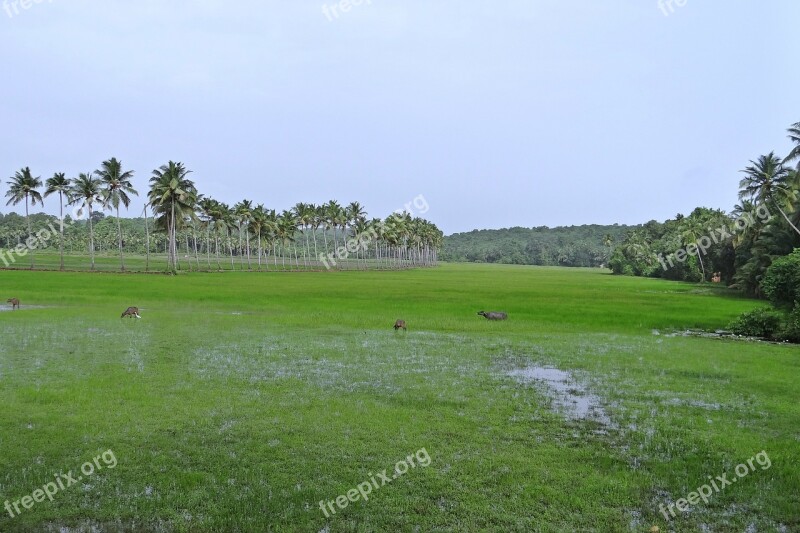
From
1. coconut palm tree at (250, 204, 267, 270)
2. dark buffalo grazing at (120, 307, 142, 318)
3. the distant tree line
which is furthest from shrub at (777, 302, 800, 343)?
coconut palm tree at (250, 204, 267, 270)

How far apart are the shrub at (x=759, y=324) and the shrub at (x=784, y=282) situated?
84cm

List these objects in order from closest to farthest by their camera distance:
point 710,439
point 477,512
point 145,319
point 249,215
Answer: point 477,512 < point 710,439 < point 145,319 < point 249,215

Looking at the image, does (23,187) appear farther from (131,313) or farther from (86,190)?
(131,313)

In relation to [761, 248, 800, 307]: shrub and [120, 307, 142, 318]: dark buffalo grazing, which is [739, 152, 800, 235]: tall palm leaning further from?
[120, 307, 142, 318]: dark buffalo grazing

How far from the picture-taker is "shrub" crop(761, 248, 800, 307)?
28.9 meters

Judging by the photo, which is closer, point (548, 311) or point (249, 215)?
point (548, 311)

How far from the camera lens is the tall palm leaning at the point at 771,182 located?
6012cm

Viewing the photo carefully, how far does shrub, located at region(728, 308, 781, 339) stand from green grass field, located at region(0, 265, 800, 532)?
3794 mm

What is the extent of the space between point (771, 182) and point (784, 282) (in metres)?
39.1

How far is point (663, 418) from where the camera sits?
43.9 feet

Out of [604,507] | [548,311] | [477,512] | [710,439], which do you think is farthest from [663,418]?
[548,311]

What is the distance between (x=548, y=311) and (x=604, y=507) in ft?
101

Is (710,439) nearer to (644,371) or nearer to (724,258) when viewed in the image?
(644,371)

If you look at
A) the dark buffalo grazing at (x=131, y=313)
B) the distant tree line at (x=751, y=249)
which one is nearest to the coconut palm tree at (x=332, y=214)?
the distant tree line at (x=751, y=249)
